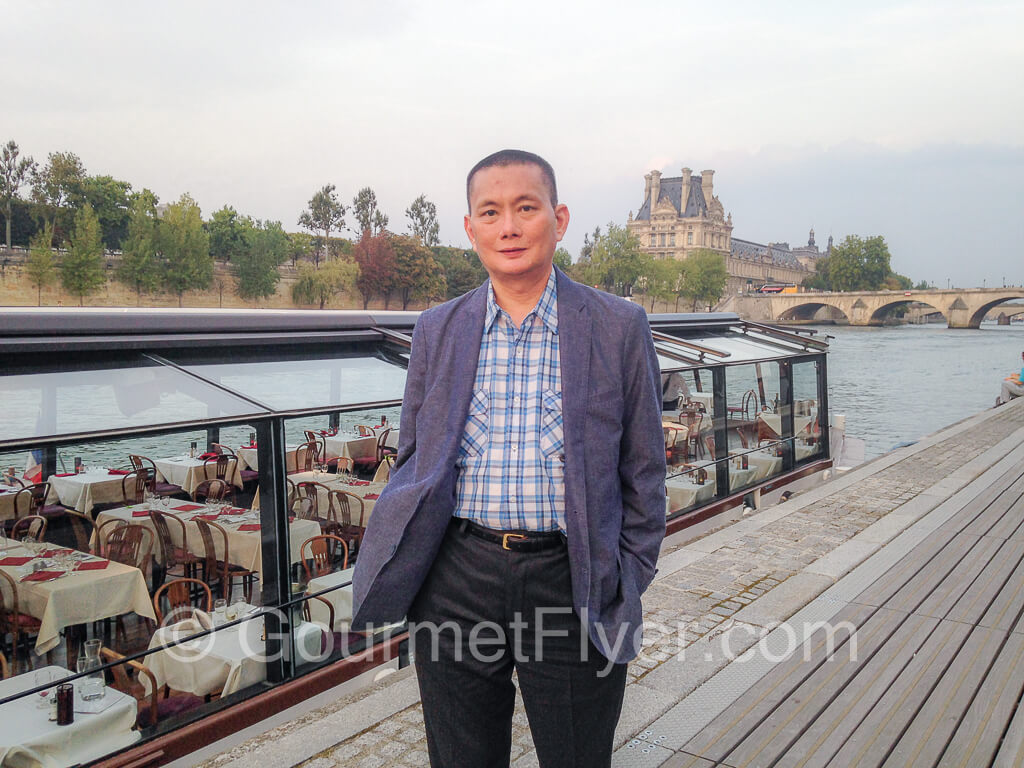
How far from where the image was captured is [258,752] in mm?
2791

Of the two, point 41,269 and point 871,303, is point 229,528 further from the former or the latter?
point 871,303

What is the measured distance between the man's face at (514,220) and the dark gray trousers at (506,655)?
19.5 inches

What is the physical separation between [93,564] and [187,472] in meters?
2.14

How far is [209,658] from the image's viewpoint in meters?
3.55

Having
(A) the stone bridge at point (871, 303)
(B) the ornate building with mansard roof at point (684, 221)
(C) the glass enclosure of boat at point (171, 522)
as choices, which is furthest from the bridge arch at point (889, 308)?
(C) the glass enclosure of boat at point (171, 522)

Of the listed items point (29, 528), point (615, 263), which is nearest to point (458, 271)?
point (615, 263)

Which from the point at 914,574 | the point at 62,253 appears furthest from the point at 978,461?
the point at 62,253

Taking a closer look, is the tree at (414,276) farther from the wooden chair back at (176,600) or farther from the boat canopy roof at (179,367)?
the wooden chair back at (176,600)

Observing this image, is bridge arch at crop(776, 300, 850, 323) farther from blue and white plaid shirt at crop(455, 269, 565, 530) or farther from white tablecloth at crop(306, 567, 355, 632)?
blue and white plaid shirt at crop(455, 269, 565, 530)

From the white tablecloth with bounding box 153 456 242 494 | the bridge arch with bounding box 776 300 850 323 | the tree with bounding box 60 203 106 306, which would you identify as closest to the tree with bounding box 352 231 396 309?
the tree with bounding box 60 203 106 306

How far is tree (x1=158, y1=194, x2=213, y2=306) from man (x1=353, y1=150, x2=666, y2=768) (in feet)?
161

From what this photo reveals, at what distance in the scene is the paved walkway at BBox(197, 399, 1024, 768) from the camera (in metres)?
2.79

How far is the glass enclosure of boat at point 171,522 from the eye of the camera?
3260 mm

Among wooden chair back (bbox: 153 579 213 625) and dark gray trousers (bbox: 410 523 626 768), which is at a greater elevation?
dark gray trousers (bbox: 410 523 626 768)
